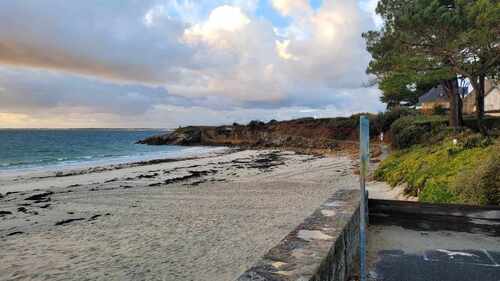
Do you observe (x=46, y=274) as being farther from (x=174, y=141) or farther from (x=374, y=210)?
(x=174, y=141)

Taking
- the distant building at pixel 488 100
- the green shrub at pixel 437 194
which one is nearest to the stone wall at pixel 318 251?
the green shrub at pixel 437 194

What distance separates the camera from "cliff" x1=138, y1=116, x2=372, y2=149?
4559cm

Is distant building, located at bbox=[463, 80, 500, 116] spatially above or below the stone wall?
above

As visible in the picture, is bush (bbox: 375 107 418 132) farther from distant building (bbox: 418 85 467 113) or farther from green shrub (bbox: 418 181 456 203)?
green shrub (bbox: 418 181 456 203)

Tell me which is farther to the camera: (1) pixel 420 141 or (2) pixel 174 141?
(2) pixel 174 141

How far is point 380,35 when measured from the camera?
1731cm

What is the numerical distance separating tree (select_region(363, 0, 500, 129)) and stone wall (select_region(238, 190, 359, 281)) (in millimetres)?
12713

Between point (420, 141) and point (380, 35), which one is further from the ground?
point (380, 35)

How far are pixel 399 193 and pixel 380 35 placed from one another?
34.0 ft

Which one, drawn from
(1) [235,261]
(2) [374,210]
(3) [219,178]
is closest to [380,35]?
(3) [219,178]

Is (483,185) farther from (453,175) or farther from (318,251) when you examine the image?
(318,251)

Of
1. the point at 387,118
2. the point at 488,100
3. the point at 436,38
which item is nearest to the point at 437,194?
the point at 436,38

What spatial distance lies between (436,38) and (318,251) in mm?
15456

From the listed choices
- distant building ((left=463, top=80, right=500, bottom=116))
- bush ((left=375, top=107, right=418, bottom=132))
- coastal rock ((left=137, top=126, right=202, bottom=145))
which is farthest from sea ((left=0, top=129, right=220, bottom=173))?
distant building ((left=463, top=80, right=500, bottom=116))
